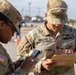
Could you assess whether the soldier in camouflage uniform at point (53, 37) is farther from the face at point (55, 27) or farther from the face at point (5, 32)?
the face at point (5, 32)

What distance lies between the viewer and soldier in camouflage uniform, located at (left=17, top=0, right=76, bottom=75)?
4.28 metres

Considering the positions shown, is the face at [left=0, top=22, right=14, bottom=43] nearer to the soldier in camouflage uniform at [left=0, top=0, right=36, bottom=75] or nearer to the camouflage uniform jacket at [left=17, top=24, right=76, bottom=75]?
the soldier in camouflage uniform at [left=0, top=0, right=36, bottom=75]

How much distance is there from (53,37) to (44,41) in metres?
0.15

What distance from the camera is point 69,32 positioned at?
14.6 ft

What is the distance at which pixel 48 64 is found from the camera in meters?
3.99

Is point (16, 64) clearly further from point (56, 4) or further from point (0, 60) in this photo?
point (56, 4)

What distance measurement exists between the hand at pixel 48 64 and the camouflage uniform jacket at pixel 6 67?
0.84 metres

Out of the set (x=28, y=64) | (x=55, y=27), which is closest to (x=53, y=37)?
(x=55, y=27)

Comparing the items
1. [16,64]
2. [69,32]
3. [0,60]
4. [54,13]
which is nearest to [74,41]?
[69,32]

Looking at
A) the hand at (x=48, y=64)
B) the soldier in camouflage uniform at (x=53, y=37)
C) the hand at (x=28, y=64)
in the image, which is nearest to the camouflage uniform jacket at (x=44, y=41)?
the soldier in camouflage uniform at (x=53, y=37)

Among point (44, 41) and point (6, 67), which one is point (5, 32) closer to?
point (6, 67)

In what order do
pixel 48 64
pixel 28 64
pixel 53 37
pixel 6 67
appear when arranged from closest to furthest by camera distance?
1. pixel 6 67
2. pixel 28 64
3. pixel 48 64
4. pixel 53 37

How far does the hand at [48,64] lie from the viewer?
13.0 ft

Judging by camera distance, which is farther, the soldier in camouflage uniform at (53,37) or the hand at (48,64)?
the soldier in camouflage uniform at (53,37)
